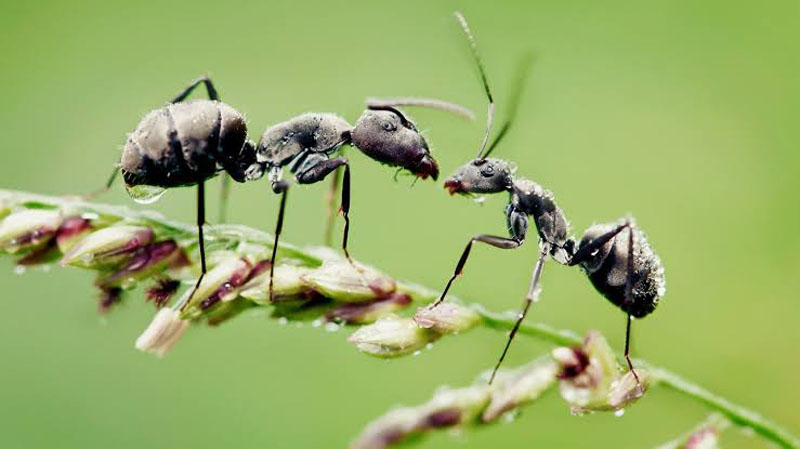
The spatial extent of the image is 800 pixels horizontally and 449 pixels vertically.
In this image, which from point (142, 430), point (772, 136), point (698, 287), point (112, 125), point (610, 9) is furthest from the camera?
point (610, 9)

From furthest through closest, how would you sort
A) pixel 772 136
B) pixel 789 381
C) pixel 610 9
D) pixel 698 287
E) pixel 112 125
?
pixel 610 9 → pixel 112 125 → pixel 772 136 → pixel 698 287 → pixel 789 381

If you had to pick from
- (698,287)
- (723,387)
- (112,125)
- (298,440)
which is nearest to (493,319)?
(298,440)

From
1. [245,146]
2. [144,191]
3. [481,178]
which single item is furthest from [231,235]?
[481,178]

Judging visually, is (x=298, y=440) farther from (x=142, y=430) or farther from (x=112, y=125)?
(x=112, y=125)

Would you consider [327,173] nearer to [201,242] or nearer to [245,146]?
[245,146]

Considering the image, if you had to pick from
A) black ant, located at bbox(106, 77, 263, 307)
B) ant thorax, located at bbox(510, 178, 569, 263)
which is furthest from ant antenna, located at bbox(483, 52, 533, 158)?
black ant, located at bbox(106, 77, 263, 307)

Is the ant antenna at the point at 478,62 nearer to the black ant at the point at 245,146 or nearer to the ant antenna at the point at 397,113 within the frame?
the black ant at the point at 245,146

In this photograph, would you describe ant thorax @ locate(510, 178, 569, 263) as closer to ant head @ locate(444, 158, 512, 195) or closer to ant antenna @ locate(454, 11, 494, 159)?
ant head @ locate(444, 158, 512, 195)
